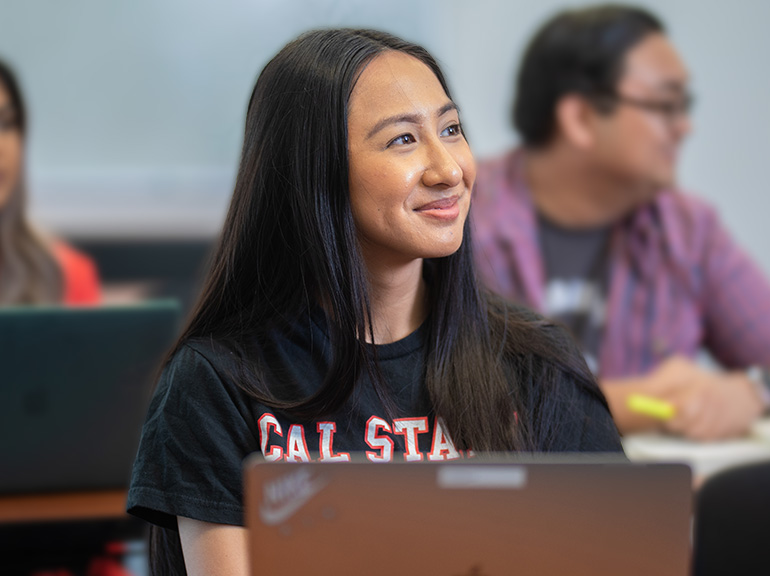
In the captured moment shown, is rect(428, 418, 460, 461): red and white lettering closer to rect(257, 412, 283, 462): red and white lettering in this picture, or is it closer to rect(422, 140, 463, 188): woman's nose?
rect(257, 412, 283, 462): red and white lettering

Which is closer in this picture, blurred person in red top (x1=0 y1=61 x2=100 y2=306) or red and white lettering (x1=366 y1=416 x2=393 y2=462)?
red and white lettering (x1=366 y1=416 x2=393 y2=462)

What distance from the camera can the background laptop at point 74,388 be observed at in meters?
1.52

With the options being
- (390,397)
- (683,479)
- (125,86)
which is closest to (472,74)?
(125,86)

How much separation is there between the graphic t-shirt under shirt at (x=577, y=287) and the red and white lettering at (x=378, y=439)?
1.35 meters

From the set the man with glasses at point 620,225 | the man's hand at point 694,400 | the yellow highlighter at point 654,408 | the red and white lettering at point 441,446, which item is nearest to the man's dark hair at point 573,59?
the man with glasses at point 620,225

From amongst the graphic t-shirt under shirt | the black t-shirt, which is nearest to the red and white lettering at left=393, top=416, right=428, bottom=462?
the black t-shirt

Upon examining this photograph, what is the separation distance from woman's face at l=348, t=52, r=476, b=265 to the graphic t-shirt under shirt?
4.41 ft

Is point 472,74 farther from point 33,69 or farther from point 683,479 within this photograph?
point 683,479

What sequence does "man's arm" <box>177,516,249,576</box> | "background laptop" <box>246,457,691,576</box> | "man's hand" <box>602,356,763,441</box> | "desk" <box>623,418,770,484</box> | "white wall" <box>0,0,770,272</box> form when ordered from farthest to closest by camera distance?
"white wall" <box>0,0,770,272</box>
"man's hand" <box>602,356,763,441</box>
"desk" <box>623,418,770,484</box>
"man's arm" <box>177,516,249,576</box>
"background laptop" <box>246,457,691,576</box>

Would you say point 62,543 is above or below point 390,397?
below

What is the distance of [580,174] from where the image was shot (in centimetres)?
238

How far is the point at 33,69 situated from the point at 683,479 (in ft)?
9.39

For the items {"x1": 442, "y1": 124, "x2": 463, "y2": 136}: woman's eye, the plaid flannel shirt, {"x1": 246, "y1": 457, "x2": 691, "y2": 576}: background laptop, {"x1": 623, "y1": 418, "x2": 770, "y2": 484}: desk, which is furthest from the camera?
the plaid flannel shirt

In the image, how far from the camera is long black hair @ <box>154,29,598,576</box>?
105 centimetres
